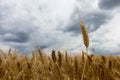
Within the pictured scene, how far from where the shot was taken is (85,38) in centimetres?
278

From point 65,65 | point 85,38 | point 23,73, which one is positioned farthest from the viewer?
point 65,65

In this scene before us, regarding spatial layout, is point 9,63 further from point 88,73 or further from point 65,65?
point 88,73

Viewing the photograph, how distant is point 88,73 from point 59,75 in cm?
73

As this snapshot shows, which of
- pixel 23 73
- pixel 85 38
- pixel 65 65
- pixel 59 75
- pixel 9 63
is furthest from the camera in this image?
pixel 9 63

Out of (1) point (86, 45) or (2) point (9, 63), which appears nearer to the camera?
(1) point (86, 45)

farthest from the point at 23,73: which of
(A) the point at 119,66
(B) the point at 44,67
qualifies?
(A) the point at 119,66

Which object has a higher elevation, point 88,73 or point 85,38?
point 85,38

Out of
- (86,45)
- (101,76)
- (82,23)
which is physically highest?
(82,23)

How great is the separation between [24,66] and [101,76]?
116 centimetres

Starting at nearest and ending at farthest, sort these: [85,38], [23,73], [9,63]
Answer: [85,38] < [23,73] < [9,63]

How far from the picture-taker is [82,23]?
9.80 feet

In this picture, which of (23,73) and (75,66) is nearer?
(75,66)

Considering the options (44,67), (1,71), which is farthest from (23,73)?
(1,71)

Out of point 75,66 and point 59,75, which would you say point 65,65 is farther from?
point 59,75
